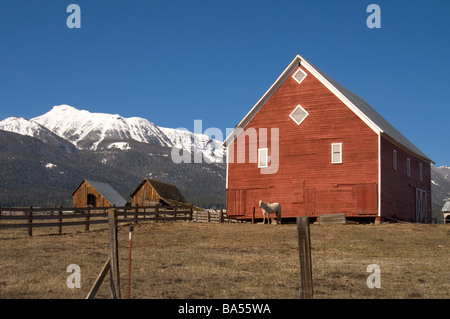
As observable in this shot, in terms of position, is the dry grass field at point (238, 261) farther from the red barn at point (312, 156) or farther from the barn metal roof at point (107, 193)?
the barn metal roof at point (107, 193)

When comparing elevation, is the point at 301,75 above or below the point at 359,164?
above

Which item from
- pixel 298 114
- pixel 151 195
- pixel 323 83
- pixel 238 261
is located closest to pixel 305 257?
pixel 238 261

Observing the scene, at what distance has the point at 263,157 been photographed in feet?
141

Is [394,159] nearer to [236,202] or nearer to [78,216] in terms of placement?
[236,202]

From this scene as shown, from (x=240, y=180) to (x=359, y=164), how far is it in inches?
347

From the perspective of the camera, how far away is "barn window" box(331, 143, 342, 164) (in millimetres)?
40469

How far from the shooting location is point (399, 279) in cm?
1902

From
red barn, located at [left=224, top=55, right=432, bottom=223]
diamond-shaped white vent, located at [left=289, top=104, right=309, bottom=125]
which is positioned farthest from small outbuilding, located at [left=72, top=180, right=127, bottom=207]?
diamond-shaped white vent, located at [left=289, top=104, right=309, bottom=125]

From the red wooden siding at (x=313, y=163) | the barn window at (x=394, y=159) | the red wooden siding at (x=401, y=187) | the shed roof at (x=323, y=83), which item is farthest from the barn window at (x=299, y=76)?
the barn window at (x=394, y=159)

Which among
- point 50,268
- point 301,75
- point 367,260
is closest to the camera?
point 50,268

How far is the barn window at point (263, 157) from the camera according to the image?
42.9 metres

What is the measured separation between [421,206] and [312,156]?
15.3 meters

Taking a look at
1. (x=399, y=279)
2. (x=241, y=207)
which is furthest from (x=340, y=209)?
(x=399, y=279)
